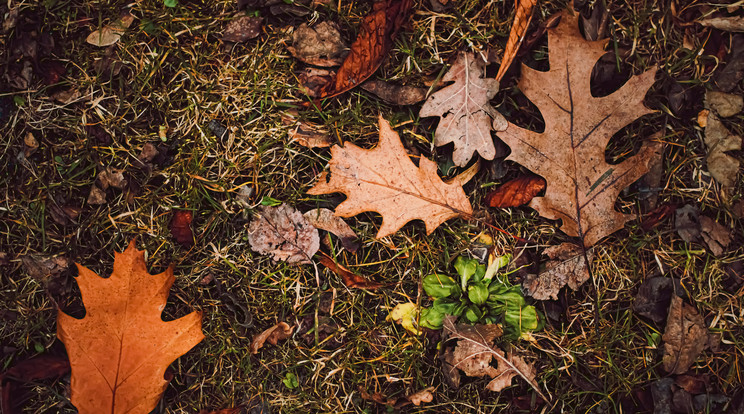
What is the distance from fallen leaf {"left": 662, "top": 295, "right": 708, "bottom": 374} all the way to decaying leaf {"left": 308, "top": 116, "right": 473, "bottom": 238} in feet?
4.24

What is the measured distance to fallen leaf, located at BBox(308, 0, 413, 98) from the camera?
8.05 ft

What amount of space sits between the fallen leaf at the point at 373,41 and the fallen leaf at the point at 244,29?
498mm

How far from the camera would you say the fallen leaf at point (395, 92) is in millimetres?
2488

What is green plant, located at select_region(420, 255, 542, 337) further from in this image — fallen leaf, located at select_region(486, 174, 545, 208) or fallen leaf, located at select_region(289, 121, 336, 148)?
fallen leaf, located at select_region(289, 121, 336, 148)

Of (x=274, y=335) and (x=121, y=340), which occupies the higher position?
(x=121, y=340)

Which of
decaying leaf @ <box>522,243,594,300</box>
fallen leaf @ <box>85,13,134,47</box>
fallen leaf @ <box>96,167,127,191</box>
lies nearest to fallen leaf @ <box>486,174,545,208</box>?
decaying leaf @ <box>522,243,594,300</box>

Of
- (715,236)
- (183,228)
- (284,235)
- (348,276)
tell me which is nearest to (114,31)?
(183,228)

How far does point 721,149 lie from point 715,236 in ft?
1.45

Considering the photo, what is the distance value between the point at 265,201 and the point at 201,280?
0.53m

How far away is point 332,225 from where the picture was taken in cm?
249

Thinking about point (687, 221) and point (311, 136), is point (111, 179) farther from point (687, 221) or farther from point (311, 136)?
point (687, 221)

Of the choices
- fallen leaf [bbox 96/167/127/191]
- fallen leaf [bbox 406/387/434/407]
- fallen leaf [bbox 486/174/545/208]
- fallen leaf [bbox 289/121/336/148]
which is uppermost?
fallen leaf [bbox 289/121/336/148]

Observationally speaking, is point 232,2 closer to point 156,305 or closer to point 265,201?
point 265,201

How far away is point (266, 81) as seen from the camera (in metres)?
2.54
